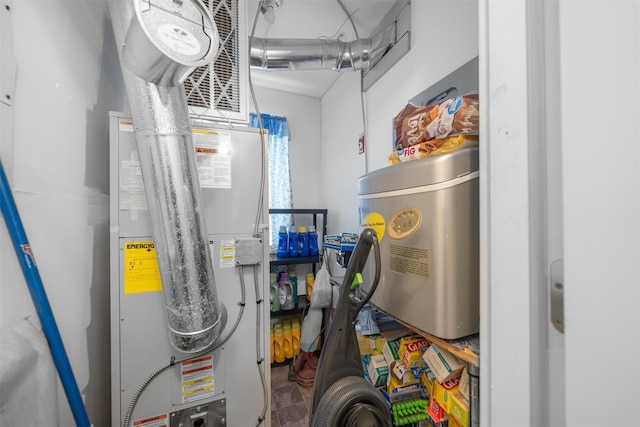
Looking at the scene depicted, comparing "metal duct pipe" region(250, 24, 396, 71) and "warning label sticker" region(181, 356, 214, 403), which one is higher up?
"metal duct pipe" region(250, 24, 396, 71)

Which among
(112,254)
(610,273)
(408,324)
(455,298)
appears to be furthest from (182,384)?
(610,273)

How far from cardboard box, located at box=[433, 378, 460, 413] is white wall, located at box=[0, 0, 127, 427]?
1.06m

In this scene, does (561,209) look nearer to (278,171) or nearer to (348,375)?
(348,375)

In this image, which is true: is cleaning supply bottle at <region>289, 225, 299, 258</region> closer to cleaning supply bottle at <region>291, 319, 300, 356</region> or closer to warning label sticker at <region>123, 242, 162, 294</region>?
cleaning supply bottle at <region>291, 319, 300, 356</region>

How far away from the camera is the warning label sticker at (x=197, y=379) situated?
0.92m

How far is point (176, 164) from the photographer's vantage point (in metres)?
0.74

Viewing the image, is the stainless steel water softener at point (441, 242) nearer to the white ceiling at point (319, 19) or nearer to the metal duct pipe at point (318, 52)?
the metal duct pipe at point (318, 52)

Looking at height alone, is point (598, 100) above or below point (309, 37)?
below

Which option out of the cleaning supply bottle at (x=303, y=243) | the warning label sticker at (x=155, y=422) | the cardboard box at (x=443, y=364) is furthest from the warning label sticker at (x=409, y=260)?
the cleaning supply bottle at (x=303, y=243)

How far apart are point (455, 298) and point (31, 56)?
1.26m

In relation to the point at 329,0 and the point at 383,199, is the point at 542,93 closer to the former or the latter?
the point at 383,199

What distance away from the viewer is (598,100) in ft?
1.11

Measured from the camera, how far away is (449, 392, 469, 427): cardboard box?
574 millimetres

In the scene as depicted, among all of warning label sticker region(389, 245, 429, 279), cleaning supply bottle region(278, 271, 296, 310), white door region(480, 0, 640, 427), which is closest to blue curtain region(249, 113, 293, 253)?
cleaning supply bottle region(278, 271, 296, 310)
